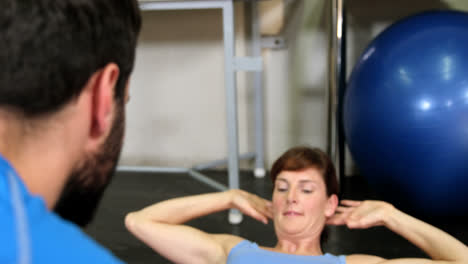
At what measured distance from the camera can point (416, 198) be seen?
178 cm

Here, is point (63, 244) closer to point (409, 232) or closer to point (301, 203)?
point (301, 203)

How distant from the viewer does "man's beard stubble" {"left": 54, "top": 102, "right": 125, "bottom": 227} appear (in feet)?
2.00

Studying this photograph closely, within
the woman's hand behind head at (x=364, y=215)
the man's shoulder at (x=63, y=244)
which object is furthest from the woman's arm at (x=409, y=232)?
the man's shoulder at (x=63, y=244)

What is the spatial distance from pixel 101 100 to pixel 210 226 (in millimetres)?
1472

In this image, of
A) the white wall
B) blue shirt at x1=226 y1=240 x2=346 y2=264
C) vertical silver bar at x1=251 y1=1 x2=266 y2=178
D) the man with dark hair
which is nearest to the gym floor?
vertical silver bar at x1=251 y1=1 x2=266 y2=178

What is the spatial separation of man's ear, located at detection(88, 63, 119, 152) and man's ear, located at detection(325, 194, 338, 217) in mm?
807

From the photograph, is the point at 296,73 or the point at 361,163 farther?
the point at 296,73

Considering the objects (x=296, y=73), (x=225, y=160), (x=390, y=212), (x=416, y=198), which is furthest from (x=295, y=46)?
(x=390, y=212)

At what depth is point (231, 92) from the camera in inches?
75.9

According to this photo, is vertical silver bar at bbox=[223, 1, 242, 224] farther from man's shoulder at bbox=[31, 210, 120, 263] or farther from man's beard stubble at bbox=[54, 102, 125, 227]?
man's shoulder at bbox=[31, 210, 120, 263]

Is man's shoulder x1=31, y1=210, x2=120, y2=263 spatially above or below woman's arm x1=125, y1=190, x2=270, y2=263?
above

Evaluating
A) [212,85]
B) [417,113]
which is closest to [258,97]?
[212,85]

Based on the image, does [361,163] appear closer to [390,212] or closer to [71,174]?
[390,212]

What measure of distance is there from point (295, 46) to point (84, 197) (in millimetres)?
2158
